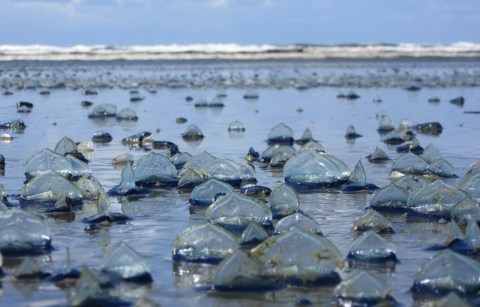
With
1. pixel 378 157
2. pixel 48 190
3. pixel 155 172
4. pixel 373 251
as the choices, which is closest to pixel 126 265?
pixel 373 251

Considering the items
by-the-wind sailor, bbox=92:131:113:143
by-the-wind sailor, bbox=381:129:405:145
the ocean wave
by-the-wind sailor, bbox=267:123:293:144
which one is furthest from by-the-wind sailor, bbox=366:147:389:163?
the ocean wave

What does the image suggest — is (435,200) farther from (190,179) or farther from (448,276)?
(190,179)

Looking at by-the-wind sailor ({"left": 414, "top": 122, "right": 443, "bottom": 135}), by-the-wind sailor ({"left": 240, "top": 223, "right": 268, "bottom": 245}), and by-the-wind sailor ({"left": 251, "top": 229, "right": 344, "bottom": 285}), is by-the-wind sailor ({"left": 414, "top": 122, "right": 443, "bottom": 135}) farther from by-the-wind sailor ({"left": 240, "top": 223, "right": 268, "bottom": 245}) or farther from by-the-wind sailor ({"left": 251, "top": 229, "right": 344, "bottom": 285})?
by-the-wind sailor ({"left": 251, "top": 229, "right": 344, "bottom": 285})

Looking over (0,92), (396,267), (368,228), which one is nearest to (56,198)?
(368,228)

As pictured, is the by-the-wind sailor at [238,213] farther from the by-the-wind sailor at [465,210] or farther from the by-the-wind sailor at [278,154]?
the by-the-wind sailor at [278,154]

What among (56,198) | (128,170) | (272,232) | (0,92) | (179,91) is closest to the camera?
(272,232)

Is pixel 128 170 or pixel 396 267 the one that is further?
pixel 128 170

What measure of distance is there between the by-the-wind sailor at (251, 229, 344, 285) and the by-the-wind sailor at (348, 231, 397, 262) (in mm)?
220

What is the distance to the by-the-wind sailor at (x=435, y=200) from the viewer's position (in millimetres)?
5184

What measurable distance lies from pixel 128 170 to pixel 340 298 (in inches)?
113

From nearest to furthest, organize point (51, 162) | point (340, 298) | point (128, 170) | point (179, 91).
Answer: point (340, 298) → point (128, 170) → point (51, 162) → point (179, 91)

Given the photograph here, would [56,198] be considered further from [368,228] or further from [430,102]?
[430,102]

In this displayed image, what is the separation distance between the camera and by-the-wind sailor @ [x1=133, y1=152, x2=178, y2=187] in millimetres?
6387

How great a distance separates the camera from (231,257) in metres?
3.66
